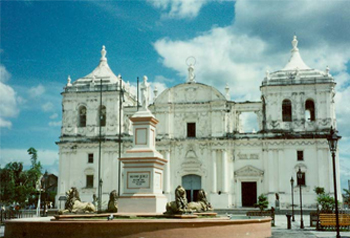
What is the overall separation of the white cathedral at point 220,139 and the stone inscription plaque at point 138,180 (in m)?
23.7

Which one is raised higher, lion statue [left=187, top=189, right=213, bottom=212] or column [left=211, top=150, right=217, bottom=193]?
column [left=211, top=150, right=217, bottom=193]

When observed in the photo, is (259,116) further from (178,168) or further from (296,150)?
(178,168)

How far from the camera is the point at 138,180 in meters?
17.3

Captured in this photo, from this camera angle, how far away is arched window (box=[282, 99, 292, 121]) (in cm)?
4309

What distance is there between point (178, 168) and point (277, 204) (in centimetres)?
989

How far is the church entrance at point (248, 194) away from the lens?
4166cm

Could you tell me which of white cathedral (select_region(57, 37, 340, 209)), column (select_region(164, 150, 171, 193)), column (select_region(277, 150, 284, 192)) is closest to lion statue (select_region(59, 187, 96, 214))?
white cathedral (select_region(57, 37, 340, 209))

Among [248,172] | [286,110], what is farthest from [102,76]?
[286,110]

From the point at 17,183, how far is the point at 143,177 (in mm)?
40675

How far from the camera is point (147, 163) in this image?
1738 centimetres

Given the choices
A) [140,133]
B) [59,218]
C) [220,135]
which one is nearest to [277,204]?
[220,135]

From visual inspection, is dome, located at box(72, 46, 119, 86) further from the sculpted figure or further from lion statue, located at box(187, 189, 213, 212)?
lion statue, located at box(187, 189, 213, 212)

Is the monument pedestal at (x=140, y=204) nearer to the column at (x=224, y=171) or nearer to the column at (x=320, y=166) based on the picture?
the column at (x=224, y=171)

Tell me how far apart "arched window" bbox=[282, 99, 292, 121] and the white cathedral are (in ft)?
0.31
